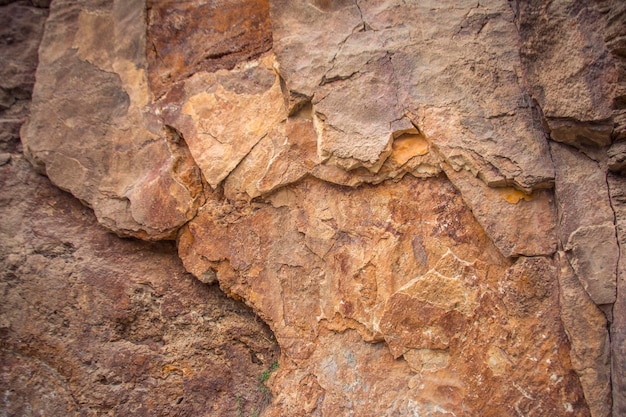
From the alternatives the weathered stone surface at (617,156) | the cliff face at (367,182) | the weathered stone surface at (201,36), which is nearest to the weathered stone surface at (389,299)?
the cliff face at (367,182)

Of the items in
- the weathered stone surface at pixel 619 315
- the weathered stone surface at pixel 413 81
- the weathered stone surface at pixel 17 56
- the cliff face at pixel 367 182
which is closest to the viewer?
the weathered stone surface at pixel 619 315

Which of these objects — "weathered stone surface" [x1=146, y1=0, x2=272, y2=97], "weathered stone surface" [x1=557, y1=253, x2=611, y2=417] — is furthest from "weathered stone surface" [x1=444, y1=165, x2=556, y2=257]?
"weathered stone surface" [x1=146, y1=0, x2=272, y2=97]

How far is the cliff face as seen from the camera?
1.66 metres

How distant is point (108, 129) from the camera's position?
8.23 ft

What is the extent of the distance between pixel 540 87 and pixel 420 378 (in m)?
1.08

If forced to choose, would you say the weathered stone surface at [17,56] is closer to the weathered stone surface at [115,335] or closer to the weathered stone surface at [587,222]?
the weathered stone surface at [115,335]

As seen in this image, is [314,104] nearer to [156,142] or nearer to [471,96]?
[471,96]

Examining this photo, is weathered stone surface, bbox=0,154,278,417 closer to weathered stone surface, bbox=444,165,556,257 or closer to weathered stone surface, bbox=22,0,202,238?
weathered stone surface, bbox=22,0,202,238

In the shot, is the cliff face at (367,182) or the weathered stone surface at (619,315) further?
the cliff face at (367,182)

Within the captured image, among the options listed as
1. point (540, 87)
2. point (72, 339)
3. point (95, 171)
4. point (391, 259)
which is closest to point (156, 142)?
point (95, 171)

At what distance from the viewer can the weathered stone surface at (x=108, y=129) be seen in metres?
2.34

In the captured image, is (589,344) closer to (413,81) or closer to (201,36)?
(413,81)

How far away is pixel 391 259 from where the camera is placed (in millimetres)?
1961

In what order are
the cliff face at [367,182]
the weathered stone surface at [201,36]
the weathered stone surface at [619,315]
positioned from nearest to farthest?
1. the weathered stone surface at [619,315]
2. the cliff face at [367,182]
3. the weathered stone surface at [201,36]
